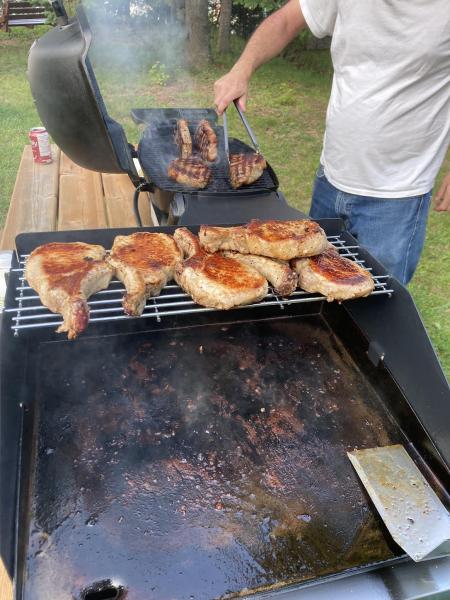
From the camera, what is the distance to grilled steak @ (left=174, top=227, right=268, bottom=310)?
5.97 ft

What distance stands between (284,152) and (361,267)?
6.46m

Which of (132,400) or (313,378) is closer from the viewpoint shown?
(132,400)

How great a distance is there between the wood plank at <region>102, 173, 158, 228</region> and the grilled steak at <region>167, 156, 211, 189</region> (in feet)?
2.81

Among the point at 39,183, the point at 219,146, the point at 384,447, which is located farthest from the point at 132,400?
the point at 39,183

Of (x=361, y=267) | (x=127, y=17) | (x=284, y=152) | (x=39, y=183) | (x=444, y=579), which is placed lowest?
(x=284, y=152)

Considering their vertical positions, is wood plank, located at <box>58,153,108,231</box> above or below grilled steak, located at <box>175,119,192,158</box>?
below

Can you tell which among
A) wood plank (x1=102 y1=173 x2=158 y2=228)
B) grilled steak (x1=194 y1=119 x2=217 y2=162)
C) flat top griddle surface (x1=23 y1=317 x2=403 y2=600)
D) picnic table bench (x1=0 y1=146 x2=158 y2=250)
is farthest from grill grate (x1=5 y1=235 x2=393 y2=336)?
wood plank (x1=102 y1=173 x2=158 y2=228)

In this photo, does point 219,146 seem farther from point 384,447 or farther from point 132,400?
point 384,447

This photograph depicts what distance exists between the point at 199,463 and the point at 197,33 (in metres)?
12.0

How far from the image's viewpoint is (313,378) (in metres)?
1.98

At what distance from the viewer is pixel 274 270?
1.99 meters

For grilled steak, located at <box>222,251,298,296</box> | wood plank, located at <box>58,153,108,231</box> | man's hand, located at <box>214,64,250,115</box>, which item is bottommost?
wood plank, located at <box>58,153,108,231</box>

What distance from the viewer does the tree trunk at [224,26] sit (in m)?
11.6

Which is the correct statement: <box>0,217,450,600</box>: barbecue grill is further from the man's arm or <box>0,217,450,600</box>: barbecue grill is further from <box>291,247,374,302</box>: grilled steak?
the man's arm
